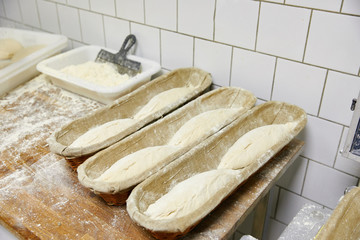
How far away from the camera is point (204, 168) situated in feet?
2.61

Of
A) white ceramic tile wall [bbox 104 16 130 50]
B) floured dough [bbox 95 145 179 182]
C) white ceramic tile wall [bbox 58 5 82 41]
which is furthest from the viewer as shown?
white ceramic tile wall [bbox 58 5 82 41]

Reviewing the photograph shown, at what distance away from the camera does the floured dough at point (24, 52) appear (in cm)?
126

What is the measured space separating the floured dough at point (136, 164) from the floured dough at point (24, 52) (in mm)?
749

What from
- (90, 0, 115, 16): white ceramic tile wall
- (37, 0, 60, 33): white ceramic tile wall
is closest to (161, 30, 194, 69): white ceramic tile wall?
(90, 0, 115, 16): white ceramic tile wall

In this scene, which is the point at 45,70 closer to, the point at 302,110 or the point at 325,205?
the point at 302,110

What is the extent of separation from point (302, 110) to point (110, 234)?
0.60m

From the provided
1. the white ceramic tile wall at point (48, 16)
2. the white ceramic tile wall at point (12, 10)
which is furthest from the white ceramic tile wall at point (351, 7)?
the white ceramic tile wall at point (12, 10)

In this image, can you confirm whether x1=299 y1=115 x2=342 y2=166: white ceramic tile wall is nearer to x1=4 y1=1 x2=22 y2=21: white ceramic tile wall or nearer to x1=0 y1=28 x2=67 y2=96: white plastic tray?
x1=0 y1=28 x2=67 y2=96: white plastic tray

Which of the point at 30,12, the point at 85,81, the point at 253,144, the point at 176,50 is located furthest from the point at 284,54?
the point at 30,12

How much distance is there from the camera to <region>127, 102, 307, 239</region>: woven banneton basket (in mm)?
610

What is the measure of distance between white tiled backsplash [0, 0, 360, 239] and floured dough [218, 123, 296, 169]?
0.13 meters

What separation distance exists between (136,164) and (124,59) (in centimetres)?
59

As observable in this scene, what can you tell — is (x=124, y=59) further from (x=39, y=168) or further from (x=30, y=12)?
(x=30, y=12)

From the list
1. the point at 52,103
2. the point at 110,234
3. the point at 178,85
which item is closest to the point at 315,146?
the point at 178,85
